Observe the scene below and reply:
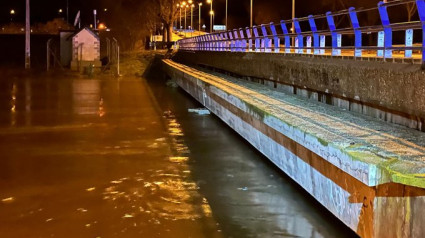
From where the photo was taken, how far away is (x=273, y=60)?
1442 centimetres

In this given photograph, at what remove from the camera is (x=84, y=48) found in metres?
42.8

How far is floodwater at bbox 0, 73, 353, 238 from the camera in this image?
20.8 ft

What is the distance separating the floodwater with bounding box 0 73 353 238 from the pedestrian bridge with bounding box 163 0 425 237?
0.43 metres

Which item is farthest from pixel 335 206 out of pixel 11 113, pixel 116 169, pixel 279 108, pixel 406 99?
pixel 11 113

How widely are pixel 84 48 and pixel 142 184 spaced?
36.1 metres

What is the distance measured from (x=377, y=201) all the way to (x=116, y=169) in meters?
5.40

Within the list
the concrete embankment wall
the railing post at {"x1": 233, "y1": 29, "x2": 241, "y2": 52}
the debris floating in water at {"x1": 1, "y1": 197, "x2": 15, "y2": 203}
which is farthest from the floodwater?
the railing post at {"x1": 233, "y1": 29, "x2": 241, "y2": 52}

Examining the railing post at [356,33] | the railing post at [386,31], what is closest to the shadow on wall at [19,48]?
the railing post at [356,33]

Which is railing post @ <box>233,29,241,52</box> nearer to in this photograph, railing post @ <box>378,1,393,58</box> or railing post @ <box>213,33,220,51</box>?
railing post @ <box>213,33,220,51</box>

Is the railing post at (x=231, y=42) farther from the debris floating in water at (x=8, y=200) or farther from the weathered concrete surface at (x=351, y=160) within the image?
the debris floating in water at (x=8, y=200)

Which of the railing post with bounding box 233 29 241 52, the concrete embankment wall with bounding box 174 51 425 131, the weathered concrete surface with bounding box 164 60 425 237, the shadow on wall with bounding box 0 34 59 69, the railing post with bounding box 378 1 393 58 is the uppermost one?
the shadow on wall with bounding box 0 34 59 69

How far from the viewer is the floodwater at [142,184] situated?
6352mm

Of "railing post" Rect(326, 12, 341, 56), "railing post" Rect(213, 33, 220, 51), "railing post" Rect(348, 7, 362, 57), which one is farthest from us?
"railing post" Rect(213, 33, 220, 51)

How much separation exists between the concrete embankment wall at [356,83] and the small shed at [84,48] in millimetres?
28971
